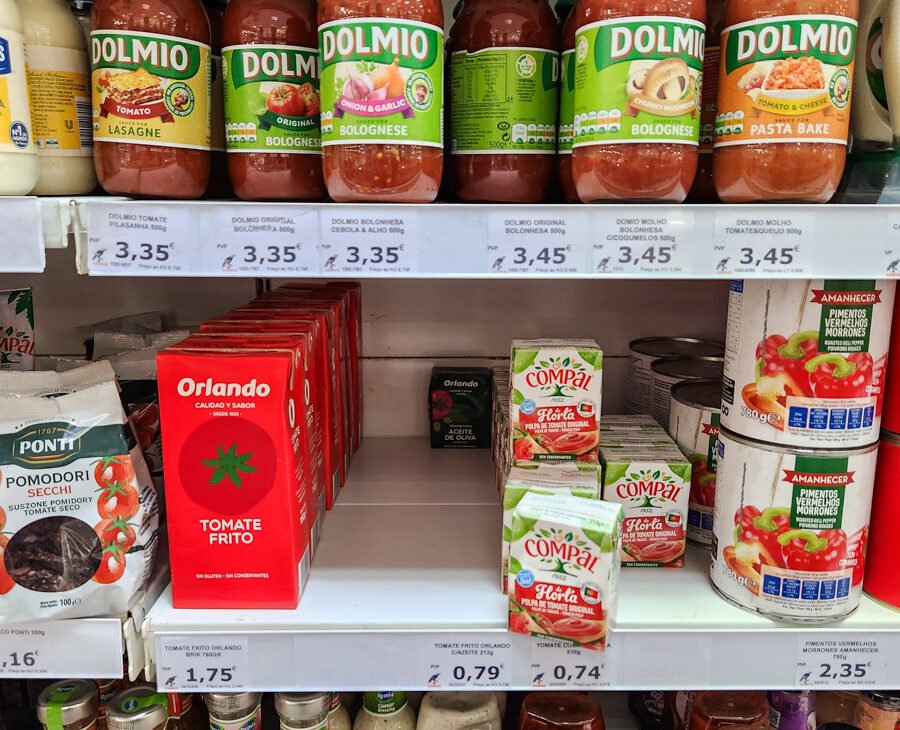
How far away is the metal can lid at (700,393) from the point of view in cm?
109

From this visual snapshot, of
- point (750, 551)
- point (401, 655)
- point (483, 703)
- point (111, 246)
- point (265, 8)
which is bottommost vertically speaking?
point (483, 703)

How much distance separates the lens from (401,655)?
0.88 metres

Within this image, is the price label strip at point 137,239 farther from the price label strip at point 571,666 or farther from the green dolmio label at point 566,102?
the price label strip at point 571,666

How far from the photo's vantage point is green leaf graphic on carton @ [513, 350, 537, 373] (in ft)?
3.22

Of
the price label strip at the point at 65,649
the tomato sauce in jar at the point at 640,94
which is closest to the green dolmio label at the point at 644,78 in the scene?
the tomato sauce in jar at the point at 640,94

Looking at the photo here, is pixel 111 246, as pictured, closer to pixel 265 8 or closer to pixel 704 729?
pixel 265 8

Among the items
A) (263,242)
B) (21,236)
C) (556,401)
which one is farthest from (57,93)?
(556,401)

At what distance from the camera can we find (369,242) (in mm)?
772

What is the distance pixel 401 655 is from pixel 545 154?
0.64m

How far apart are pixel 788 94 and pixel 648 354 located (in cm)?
63

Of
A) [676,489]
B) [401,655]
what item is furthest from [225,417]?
[676,489]

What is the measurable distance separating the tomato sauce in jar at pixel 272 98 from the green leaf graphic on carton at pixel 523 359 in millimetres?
340

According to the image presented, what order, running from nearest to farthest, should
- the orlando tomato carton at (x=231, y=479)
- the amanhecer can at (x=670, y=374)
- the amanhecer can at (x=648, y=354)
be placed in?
1. the orlando tomato carton at (x=231, y=479)
2. the amanhecer can at (x=670, y=374)
3. the amanhecer can at (x=648, y=354)

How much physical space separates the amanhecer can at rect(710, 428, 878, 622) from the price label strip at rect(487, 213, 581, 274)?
0.34 m
